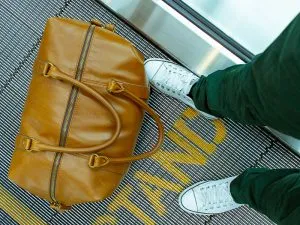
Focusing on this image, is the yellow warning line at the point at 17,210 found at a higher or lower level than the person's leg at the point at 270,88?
lower

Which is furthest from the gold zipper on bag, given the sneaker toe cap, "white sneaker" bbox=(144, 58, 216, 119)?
the sneaker toe cap

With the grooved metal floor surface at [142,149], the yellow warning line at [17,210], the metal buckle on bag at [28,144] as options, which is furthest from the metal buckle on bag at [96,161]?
the yellow warning line at [17,210]

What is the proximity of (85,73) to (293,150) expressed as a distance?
21.3 inches

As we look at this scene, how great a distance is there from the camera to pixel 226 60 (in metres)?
1.10

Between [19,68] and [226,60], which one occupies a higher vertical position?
[226,60]

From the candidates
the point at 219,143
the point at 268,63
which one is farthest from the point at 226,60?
the point at 268,63

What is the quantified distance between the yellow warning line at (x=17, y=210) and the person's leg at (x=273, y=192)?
518mm

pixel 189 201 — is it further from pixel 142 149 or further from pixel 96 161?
pixel 96 161

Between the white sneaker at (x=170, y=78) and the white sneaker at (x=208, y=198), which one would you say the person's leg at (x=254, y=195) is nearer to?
the white sneaker at (x=208, y=198)

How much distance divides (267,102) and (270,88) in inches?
1.3

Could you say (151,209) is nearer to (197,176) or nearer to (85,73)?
(197,176)

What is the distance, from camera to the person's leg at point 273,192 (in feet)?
2.57

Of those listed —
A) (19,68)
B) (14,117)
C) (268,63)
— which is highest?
(268,63)

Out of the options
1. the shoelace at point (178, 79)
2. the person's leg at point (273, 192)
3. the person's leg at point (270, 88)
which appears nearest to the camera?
the person's leg at point (270, 88)
